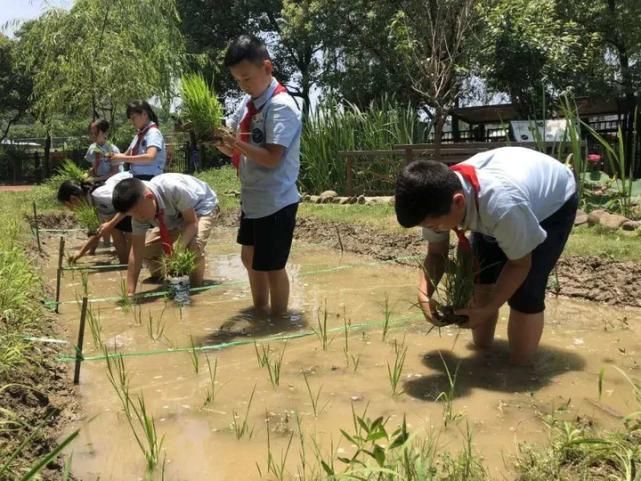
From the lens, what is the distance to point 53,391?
8.95ft

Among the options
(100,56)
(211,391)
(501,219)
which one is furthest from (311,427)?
(100,56)

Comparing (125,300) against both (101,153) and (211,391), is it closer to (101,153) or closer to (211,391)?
(211,391)

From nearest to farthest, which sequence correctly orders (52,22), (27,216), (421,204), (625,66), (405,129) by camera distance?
(421,204) → (27,216) → (405,129) → (52,22) → (625,66)

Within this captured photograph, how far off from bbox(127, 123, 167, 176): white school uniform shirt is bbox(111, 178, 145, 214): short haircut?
1.59 meters

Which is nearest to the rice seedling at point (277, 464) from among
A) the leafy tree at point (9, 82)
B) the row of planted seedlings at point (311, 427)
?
the row of planted seedlings at point (311, 427)

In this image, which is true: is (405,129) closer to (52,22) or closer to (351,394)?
(52,22)

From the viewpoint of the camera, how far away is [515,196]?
8.37 ft

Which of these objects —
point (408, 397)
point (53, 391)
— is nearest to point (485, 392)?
point (408, 397)

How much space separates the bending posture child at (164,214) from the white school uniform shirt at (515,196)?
258cm

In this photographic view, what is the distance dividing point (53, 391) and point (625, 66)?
15.8 meters

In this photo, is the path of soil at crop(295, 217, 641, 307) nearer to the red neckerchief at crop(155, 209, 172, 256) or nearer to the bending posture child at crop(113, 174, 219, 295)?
the bending posture child at crop(113, 174, 219, 295)

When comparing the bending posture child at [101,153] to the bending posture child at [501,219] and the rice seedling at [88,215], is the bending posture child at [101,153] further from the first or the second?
the bending posture child at [501,219]

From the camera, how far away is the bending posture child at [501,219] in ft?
8.05

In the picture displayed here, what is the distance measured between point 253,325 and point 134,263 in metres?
1.21
